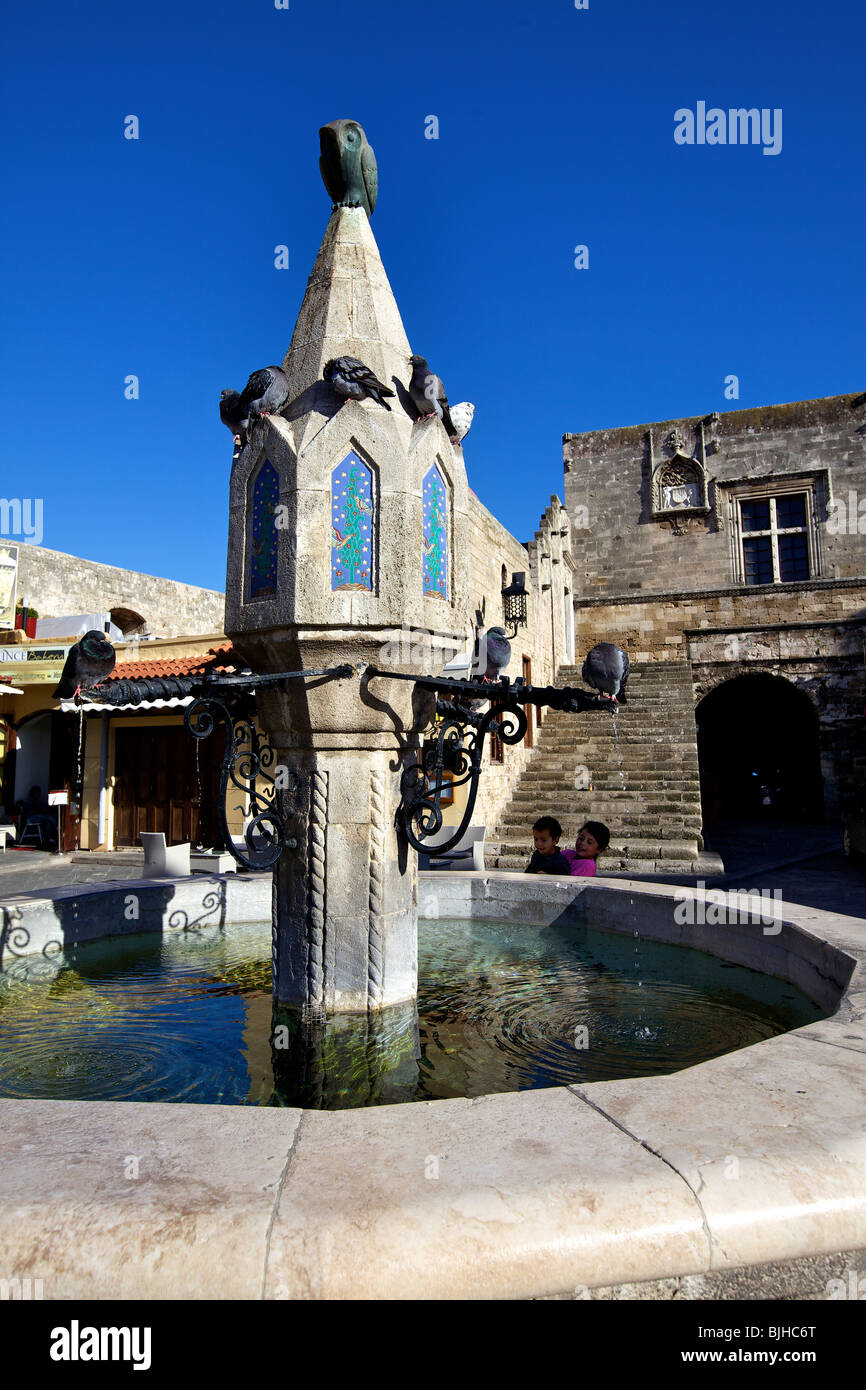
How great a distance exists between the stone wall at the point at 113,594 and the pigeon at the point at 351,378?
19.5m

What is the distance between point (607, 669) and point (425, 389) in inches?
62.3

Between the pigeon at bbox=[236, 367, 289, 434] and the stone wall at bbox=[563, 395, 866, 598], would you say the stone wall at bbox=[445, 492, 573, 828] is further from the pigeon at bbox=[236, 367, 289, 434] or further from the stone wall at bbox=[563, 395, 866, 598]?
the pigeon at bbox=[236, 367, 289, 434]

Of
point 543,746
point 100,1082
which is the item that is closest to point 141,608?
point 543,746

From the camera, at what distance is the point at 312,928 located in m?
3.62

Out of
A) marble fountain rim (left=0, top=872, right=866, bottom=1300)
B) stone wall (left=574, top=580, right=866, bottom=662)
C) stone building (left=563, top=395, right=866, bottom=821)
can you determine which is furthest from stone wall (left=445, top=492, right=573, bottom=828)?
marble fountain rim (left=0, top=872, right=866, bottom=1300)

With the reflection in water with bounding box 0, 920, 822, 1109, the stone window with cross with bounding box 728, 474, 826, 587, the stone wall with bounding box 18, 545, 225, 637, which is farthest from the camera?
the stone window with cross with bounding box 728, 474, 826, 587

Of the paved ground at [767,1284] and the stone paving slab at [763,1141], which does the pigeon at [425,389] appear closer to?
the stone paving slab at [763,1141]

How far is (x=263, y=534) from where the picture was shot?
391 cm

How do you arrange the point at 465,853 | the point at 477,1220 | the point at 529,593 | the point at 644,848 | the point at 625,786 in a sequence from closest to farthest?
1. the point at 477,1220
2. the point at 465,853
3. the point at 644,848
4. the point at 625,786
5. the point at 529,593

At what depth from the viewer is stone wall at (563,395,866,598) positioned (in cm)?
2130

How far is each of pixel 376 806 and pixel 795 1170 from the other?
7.57 ft

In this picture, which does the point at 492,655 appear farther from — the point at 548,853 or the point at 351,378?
the point at 548,853

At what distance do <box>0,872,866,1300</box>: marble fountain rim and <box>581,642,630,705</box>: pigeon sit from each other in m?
1.86

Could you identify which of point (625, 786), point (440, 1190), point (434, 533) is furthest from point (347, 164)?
point (625, 786)
